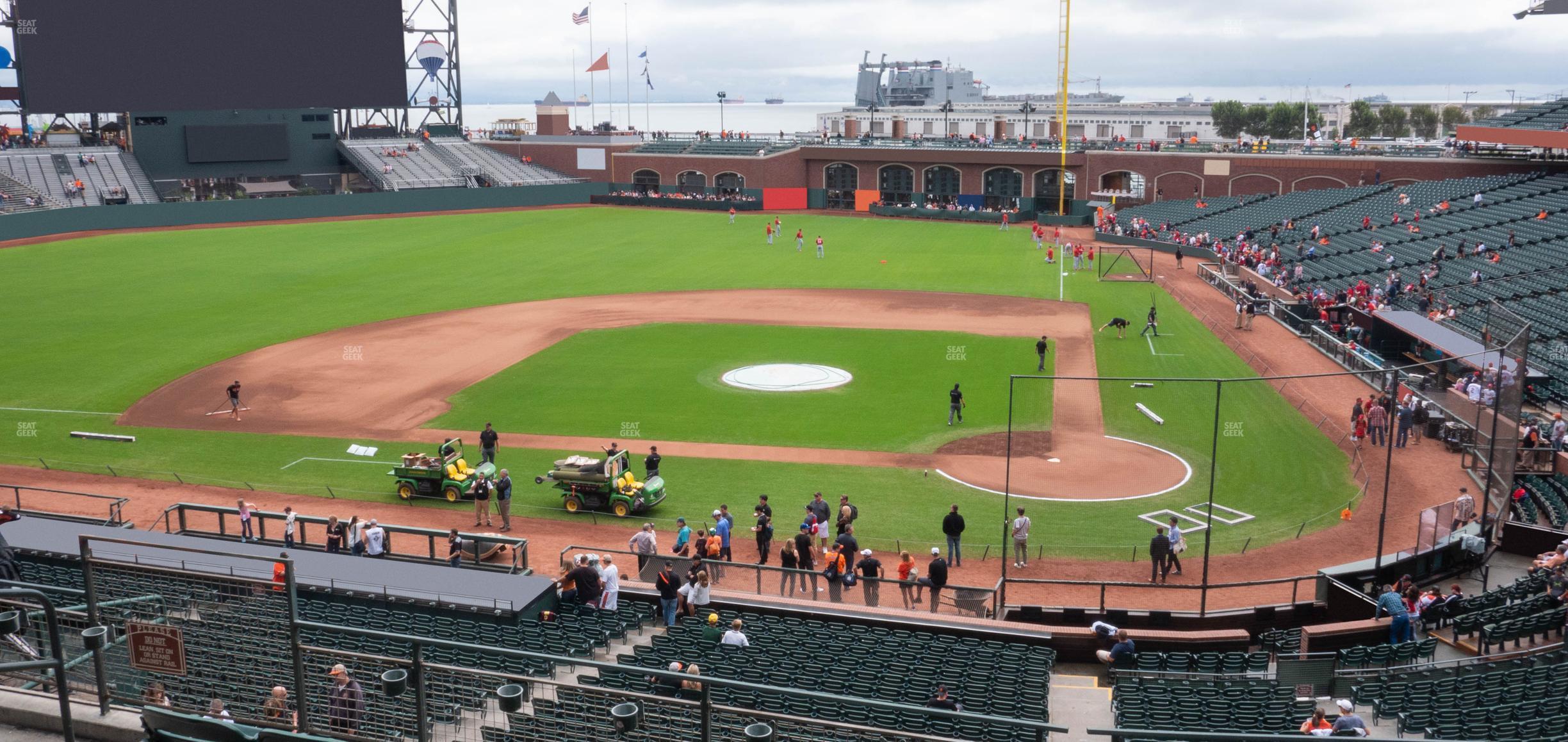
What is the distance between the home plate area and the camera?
955 inches

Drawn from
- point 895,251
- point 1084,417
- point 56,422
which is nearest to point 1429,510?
point 1084,417

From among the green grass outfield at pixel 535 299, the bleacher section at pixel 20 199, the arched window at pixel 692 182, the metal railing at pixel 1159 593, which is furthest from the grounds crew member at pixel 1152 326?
the bleacher section at pixel 20 199

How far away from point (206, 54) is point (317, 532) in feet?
223

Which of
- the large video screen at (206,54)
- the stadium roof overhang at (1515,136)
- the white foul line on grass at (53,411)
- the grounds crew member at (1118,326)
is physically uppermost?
the large video screen at (206,54)

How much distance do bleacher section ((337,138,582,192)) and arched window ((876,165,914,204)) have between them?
27.1m

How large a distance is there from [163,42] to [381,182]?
17413 millimetres

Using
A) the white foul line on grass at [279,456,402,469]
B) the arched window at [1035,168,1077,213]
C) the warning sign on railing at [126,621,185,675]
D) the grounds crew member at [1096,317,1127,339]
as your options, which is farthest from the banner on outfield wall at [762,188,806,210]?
the warning sign on railing at [126,621,185,675]

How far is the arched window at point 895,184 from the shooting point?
9231cm

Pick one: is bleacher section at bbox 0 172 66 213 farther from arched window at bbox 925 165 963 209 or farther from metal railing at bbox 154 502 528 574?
arched window at bbox 925 165 963 209

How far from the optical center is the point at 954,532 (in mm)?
22828

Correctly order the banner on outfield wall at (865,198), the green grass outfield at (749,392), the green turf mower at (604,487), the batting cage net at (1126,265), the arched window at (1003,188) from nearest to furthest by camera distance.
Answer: the green turf mower at (604,487), the green grass outfield at (749,392), the batting cage net at (1126,265), the arched window at (1003,188), the banner on outfield wall at (865,198)

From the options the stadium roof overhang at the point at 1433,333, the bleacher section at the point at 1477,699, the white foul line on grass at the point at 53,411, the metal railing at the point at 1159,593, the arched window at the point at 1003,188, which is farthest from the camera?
the arched window at the point at 1003,188

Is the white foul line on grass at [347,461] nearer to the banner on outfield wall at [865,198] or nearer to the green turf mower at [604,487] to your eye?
the green turf mower at [604,487]

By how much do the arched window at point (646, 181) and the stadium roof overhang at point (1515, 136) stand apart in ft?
198
